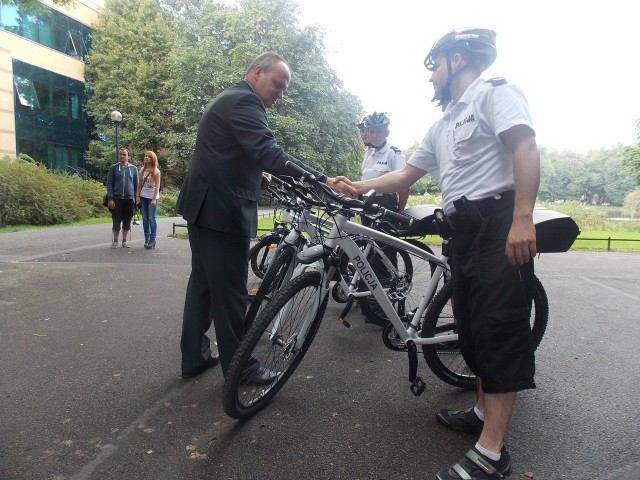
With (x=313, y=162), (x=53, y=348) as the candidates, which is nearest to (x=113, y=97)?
(x=313, y=162)

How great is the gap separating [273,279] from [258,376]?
93 cm

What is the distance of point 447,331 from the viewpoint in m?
3.04

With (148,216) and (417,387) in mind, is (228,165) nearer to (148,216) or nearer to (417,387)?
(417,387)

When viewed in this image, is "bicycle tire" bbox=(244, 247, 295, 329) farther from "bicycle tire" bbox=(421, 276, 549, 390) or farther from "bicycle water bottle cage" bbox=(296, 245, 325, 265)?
"bicycle tire" bbox=(421, 276, 549, 390)

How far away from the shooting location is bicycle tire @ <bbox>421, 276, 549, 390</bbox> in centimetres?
293

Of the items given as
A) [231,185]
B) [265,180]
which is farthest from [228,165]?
[265,180]

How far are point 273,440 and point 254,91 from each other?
2.09m

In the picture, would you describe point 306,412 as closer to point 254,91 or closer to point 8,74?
point 254,91

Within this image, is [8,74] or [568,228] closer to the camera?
[568,228]

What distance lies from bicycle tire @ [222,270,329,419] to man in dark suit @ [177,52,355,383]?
0.33 feet

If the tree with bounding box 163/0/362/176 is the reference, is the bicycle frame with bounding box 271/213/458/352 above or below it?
below

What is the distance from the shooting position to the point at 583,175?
268 feet

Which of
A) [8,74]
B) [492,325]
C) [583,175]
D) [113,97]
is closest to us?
[492,325]

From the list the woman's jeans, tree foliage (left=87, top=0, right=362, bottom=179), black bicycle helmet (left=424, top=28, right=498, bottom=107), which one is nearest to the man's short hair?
black bicycle helmet (left=424, top=28, right=498, bottom=107)
